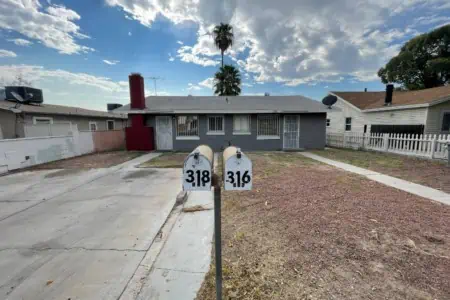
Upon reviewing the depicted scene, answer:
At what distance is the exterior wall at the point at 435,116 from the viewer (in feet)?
35.5

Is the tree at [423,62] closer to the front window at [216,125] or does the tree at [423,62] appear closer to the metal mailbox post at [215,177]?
the front window at [216,125]

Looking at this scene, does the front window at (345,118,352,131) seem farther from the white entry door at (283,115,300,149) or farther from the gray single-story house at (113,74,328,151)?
the white entry door at (283,115,300,149)

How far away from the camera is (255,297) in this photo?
6.31ft

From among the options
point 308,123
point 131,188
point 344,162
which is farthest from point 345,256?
point 308,123

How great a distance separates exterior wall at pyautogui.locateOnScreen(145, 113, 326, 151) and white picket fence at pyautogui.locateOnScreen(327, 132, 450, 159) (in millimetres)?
2170

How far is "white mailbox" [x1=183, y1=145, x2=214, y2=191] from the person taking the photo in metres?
1.64

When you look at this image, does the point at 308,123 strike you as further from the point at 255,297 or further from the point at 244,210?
the point at 255,297

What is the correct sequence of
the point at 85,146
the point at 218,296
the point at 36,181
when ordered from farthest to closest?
the point at 85,146 < the point at 36,181 < the point at 218,296

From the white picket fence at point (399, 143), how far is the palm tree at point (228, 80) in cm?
1324

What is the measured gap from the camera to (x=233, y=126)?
1236 centimetres

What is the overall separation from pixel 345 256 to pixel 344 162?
7.20 metres

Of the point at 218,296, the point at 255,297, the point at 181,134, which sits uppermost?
the point at 181,134

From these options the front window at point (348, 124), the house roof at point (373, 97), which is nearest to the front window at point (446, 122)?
the house roof at point (373, 97)

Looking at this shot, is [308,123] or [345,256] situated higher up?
[308,123]
